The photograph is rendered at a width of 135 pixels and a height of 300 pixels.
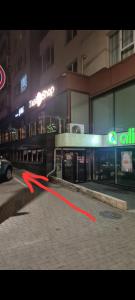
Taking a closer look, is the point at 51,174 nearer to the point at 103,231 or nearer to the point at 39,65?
the point at 103,231

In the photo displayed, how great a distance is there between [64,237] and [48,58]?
19.9 meters

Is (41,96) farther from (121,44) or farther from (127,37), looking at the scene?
(127,37)

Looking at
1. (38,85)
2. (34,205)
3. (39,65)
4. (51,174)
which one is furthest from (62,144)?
(39,65)

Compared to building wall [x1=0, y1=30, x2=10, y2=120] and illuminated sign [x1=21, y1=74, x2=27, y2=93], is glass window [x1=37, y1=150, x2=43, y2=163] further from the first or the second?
building wall [x1=0, y1=30, x2=10, y2=120]

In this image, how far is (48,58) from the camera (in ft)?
68.1

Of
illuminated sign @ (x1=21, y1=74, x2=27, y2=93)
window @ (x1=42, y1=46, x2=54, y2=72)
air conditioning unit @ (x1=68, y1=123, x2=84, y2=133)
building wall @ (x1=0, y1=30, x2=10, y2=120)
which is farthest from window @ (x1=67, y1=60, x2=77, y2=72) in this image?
building wall @ (x1=0, y1=30, x2=10, y2=120)

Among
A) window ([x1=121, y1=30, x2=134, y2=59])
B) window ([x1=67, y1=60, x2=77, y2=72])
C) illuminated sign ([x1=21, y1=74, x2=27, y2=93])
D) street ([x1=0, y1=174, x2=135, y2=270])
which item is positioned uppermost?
illuminated sign ([x1=21, y1=74, x2=27, y2=93])

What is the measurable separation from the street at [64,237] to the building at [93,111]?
4.39 m

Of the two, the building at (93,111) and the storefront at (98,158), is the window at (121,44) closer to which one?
the building at (93,111)

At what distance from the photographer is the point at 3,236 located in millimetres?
4953

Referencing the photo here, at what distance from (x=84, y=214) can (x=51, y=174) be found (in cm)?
764

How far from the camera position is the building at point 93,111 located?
11.0m

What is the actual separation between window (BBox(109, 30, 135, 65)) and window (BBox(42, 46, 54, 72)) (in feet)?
27.7

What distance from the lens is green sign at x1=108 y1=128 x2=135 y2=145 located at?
9.55 meters
